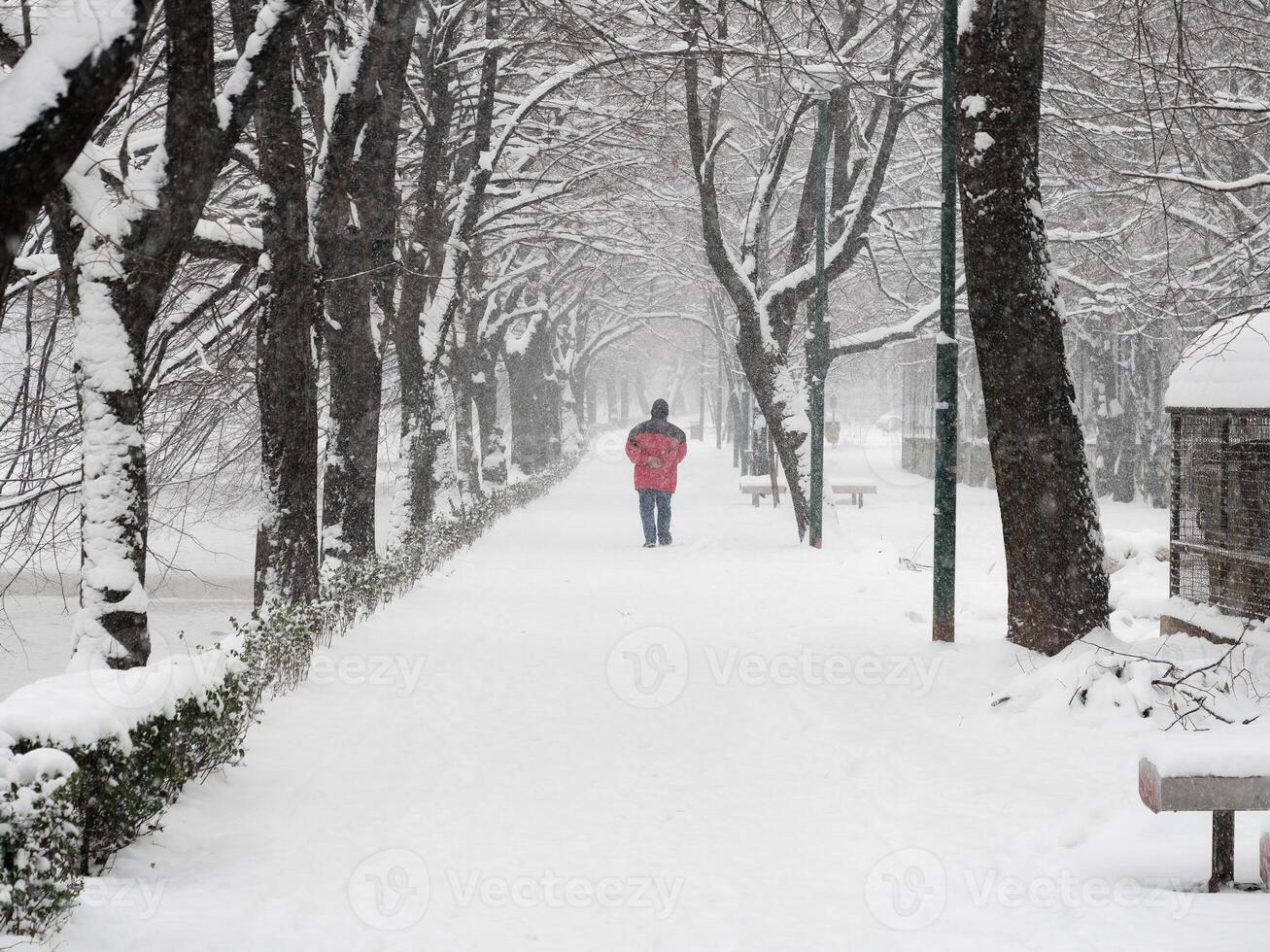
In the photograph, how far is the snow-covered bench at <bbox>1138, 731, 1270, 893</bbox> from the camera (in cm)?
423

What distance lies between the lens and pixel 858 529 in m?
20.9

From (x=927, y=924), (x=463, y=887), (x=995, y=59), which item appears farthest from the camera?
(x=995, y=59)

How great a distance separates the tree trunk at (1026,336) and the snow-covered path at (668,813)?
0.63m

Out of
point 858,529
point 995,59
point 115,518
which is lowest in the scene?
point 858,529

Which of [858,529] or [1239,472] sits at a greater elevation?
[1239,472]

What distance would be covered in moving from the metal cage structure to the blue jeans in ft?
27.8

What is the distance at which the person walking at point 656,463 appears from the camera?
1683 centimetres

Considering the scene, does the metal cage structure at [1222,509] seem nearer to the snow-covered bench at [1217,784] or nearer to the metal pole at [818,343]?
the snow-covered bench at [1217,784]

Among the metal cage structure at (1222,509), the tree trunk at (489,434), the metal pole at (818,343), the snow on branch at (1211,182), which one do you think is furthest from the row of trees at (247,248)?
the metal cage structure at (1222,509)

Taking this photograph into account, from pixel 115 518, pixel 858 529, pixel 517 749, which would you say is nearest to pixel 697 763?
→ pixel 517 749

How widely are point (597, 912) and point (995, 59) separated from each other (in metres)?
5.99

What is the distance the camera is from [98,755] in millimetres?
4242

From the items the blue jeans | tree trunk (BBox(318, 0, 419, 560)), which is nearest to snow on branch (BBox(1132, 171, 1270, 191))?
tree trunk (BBox(318, 0, 419, 560))

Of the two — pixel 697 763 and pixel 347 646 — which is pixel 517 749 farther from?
pixel 347 646
